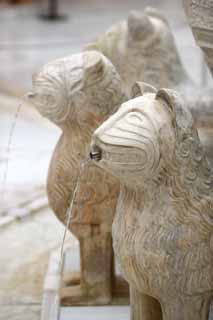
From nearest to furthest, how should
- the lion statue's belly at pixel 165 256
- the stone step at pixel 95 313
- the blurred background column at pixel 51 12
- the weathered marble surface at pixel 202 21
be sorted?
the lion statue's belly at pixel 165 256, the weathered marble surface at pixel 202 21, the stone step at pixel 95 313, the blurred background column at pixel 51 12

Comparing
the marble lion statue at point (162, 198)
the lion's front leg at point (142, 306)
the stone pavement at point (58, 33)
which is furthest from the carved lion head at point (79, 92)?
the stone pavement at point (58, 33)

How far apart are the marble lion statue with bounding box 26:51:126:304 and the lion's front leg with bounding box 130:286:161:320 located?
2.25ft

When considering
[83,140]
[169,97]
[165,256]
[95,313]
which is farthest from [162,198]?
[95,313]

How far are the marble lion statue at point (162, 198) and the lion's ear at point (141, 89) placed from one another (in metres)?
0.16

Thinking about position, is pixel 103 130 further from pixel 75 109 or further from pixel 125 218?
pixel 75 109

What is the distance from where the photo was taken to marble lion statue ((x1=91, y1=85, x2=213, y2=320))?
11.9 ft

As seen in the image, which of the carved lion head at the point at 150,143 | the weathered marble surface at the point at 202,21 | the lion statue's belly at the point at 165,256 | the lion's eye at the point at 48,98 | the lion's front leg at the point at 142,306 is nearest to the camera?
the carved lion head at the point at 150,143

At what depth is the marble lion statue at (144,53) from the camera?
6.00m

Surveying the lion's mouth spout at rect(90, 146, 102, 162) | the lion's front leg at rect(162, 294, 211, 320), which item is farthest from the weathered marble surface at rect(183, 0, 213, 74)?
the lion's front leg at rect(162, 294, 211, 320)

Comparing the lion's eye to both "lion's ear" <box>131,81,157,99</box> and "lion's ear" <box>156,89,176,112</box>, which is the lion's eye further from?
"lion's ear" <box>156,89,176,112</box>

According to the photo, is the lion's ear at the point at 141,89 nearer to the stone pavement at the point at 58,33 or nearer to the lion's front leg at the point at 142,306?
the lion's front leg at the point at 142,306

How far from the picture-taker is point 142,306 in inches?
158

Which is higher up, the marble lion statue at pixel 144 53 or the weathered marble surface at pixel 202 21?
the weathered marble surface at pixel 202 21

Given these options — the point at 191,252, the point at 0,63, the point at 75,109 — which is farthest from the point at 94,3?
the point at 191,252
